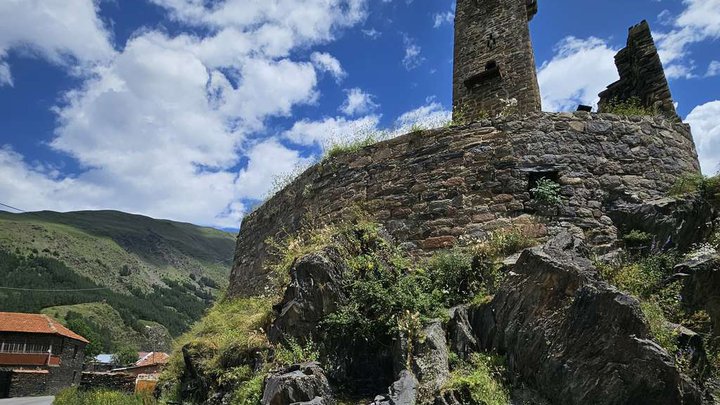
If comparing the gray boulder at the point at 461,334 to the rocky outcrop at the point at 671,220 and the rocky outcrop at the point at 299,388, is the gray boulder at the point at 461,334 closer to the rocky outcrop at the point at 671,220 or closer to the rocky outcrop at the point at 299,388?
the rocky outcrop at the point at 299,388

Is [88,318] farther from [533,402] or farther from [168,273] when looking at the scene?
[533,402]

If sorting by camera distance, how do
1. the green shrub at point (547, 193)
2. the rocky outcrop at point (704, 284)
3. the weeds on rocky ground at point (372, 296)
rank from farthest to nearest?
the green shrub at point (547, 193), the weeds on rocky ground at point (372, 296), the rocky outcrop at point (704, 284)

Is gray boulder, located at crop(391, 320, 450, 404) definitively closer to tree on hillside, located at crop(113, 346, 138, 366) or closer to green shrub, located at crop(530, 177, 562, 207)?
green shrub, located at crop(530, 177, 562, 207)

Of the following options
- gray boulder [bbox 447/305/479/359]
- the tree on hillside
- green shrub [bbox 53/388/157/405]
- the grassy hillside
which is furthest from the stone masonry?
the tree on hillside

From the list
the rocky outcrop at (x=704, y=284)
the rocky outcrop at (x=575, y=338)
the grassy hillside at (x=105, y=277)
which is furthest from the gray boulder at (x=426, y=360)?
the grassy hillside at (x=105, y=277)

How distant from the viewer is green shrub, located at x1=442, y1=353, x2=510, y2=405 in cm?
512

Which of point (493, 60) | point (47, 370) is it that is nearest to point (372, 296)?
point (493, 60)

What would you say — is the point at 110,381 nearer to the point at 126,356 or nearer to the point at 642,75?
the point at 642,75

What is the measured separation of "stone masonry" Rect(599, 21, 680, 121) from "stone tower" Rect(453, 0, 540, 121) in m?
2.14

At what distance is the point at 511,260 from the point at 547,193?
1.64 meters

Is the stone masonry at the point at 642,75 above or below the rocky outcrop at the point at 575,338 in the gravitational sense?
above

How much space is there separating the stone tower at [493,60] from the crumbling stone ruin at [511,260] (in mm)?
2206

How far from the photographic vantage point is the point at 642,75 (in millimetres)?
10469

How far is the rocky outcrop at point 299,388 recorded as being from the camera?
537 cm
